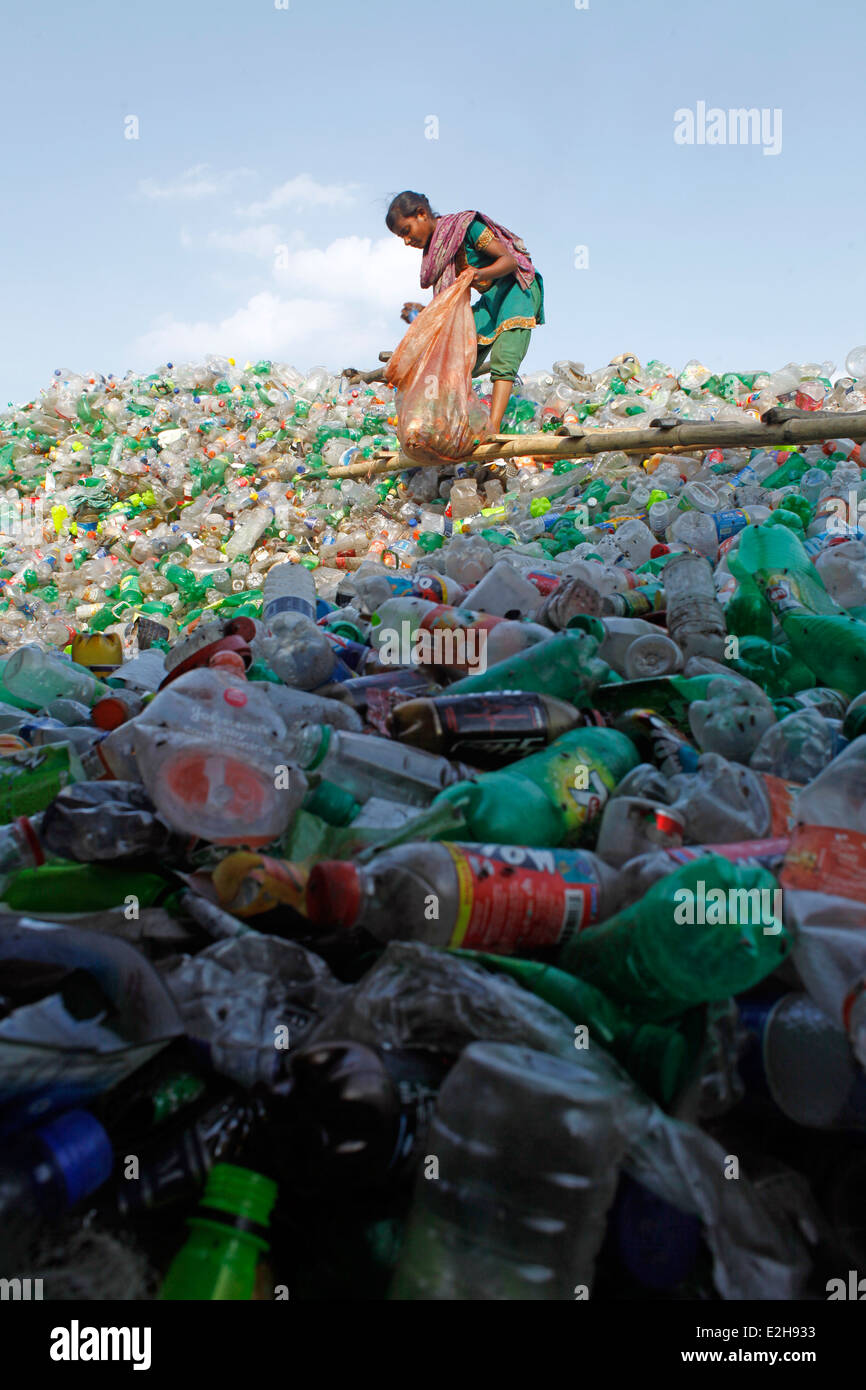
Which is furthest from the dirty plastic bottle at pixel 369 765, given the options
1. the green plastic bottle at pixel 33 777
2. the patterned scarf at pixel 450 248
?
the patterned scarf at pixel 450 248

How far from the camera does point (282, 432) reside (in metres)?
7.09

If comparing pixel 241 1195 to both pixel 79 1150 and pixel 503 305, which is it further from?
pixel 503 305

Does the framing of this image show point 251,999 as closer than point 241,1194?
No

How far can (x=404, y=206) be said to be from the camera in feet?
17.6

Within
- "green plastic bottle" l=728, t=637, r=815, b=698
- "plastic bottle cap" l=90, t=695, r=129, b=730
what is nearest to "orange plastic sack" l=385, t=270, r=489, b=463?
"green plastic bottle" l=728, t=637, r=815, b=698

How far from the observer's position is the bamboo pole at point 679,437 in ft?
14.1

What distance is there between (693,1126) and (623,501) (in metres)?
4.08

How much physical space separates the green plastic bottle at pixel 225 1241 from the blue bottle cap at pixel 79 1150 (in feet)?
0.32

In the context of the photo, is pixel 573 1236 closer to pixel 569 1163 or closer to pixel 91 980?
pixel 569 1163

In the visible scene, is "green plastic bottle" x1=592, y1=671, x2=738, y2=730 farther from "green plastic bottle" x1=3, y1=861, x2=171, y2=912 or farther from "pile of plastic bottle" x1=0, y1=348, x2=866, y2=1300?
"green plastic bottle" x1=3, y1=861, x2=171, y2=912

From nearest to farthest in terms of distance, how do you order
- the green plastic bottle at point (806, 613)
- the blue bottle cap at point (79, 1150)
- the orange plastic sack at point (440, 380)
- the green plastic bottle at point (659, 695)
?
the blue bottle cap at point (79, 1150), the green plastic bottle at point (659, 695), the green plastic bottle at point (806, 613), the orange plastic sack at point (440, 380)

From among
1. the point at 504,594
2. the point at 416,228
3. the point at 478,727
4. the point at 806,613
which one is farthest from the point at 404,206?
the point at 478,727

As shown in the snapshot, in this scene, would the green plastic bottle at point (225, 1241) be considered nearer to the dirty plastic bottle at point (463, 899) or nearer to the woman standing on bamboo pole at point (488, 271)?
the dirty plastic bottle at point (463, 899)

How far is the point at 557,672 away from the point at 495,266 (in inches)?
175
